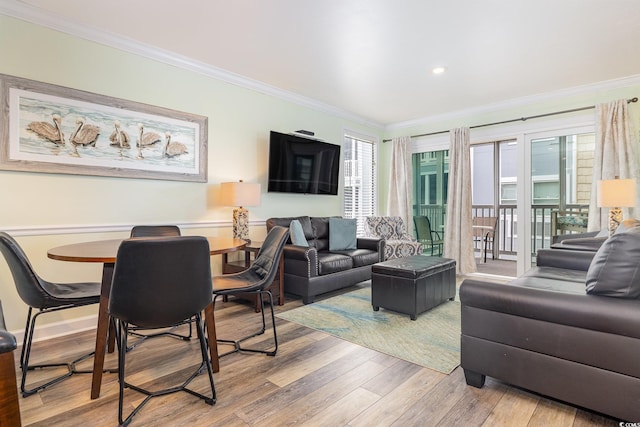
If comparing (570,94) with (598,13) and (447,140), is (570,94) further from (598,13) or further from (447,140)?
(598,13)

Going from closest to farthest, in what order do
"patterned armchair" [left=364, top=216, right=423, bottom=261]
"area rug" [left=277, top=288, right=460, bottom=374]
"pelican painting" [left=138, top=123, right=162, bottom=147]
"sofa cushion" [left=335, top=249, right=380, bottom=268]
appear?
"area rug" [left=277, top=288, right=460, bottom=374], "pelican painting" [left=138, top=123, right=162, bottom=147], "sofa cushion" [left=335, top=249, right=380, bottom=268], "patterned armchair" [left=364, top=216, right=423, bottom=261]

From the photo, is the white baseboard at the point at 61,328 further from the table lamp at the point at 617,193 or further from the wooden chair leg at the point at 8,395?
the table lamp at the point at 617,193

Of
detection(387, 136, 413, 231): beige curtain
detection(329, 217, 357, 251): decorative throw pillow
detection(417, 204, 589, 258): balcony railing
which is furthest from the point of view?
detection(387, 136, 413, 231): beige curtain

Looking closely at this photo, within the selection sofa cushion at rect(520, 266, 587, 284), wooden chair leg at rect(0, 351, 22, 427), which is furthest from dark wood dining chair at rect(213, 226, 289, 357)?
sofa cushion at rect(520, 266, 587, 284)

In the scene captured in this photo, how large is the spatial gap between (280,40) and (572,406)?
3419mm

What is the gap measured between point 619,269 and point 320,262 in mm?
2588

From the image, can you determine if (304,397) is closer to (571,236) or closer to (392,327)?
(392,327)

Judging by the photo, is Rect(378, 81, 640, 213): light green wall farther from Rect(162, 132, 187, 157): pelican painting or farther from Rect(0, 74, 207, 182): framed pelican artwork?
Rect(162, 132, 187, 157): pelican painting

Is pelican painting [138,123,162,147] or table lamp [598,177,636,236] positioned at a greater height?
pelican painting [138,123,162,147]

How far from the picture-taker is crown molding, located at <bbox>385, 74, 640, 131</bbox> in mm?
3996

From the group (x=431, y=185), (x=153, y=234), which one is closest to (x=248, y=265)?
(x=153, y=234)

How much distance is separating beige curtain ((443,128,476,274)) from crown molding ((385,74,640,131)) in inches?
12.7

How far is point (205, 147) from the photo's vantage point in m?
3.68

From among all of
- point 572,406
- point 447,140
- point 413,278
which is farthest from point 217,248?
point 447,140
